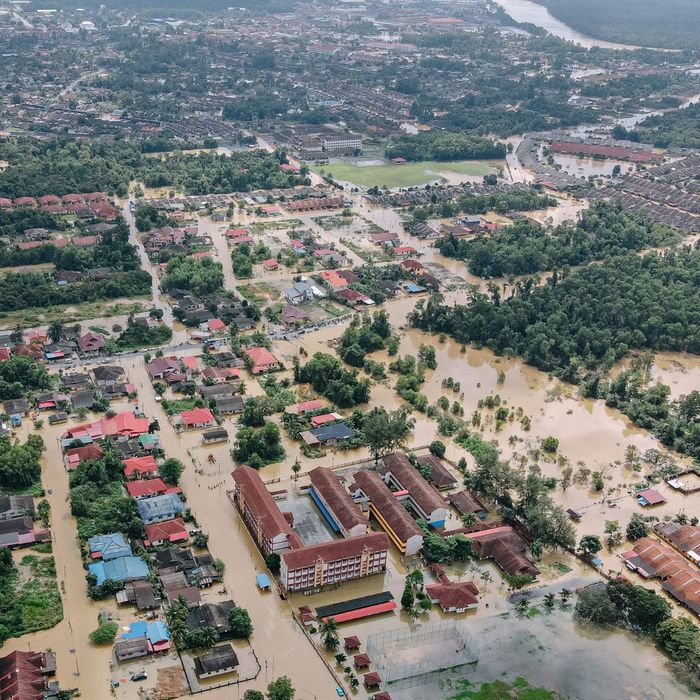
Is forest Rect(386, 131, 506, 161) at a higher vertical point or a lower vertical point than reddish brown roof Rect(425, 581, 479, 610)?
higher

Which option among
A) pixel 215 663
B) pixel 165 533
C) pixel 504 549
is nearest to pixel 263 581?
pixel 215 663

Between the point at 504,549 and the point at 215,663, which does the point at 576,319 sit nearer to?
the point at 504,549

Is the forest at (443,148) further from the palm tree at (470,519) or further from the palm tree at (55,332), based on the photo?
the palm tree at (470,519)

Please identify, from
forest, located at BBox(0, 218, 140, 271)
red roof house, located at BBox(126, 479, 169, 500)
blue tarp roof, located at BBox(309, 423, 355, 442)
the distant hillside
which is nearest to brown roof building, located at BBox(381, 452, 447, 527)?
blue tarp roof, located at BBox(309, 423, 355, 442)

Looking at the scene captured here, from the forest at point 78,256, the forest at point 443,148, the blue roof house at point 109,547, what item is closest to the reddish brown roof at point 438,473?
the blue roof house at point 109,547

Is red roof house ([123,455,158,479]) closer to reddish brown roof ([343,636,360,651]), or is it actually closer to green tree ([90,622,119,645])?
green tree ([90,622,119,645])

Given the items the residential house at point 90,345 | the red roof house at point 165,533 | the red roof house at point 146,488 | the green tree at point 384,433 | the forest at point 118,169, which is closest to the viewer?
the red roof house at point 165,533
